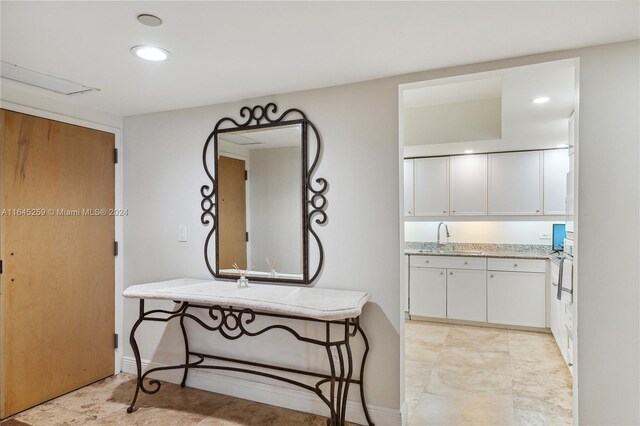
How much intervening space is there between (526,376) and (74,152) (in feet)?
13.2

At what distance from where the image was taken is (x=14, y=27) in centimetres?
177

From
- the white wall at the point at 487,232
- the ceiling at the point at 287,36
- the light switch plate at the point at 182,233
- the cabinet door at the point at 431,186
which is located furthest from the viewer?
the cabinet door at the point at 431,186

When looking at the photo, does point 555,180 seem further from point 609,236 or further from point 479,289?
point 609,236

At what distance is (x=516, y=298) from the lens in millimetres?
4430

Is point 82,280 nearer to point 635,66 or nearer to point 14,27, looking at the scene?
point 14,27

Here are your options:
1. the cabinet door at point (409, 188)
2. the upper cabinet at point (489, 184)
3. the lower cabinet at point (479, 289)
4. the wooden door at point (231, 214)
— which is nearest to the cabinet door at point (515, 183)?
the upper cabinet at point (489, 184)

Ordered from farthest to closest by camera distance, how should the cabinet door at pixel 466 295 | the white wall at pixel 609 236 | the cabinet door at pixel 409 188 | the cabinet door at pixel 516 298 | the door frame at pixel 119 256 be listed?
1. the cabinet door at pixel 409 188
2. the cabinet door at pixel 466 295
3. the cabinet door at pixel 516 298
4. the door frame at pixel 119 256
5. the white wall at pixel 609 236

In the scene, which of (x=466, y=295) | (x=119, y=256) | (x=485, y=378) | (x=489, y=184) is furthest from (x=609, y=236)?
(x=119, y=256)

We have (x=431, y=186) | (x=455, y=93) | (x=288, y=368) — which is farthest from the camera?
(x=431, y=186)

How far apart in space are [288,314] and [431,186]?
3.30m

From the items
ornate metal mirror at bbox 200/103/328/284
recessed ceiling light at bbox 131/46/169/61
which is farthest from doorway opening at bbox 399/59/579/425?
recessed ceiling light at bbox 131/46/169/61

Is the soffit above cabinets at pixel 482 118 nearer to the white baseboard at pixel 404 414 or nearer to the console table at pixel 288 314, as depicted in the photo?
the console table at pixel 288 314

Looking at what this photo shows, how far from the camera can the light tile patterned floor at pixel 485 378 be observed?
2.61 metres

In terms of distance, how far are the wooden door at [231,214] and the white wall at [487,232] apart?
2887 mm
